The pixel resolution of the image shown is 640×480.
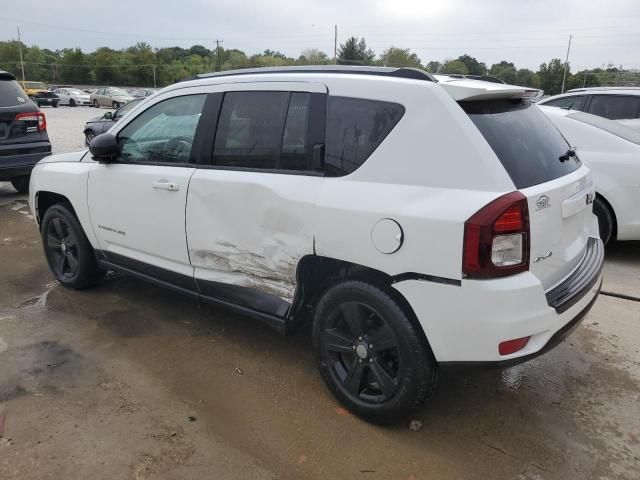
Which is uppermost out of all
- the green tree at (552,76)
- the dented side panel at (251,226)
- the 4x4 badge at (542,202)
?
the green tree at (552,76)

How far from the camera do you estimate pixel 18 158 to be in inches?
299

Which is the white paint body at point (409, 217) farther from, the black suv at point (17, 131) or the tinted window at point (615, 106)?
the black suv at point (17, 131)

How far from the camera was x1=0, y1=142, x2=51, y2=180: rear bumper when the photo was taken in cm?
742

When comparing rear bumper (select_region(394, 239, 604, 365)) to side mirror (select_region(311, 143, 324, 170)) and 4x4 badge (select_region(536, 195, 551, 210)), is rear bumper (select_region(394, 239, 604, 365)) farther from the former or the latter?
side mirror (select_region(311, 143, 324, 170))

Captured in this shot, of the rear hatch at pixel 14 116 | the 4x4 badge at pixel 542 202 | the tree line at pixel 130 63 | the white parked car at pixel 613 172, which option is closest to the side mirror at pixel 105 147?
the 4x4 badge at pixel 542 202

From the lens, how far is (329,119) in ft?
9.37

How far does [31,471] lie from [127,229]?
1.83 m

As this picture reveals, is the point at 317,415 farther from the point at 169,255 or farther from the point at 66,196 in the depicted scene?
the point at 66,196

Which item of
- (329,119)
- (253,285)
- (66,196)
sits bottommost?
(253,285)

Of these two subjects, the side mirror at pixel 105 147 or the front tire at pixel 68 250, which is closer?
the side mirror at pixel 105 147

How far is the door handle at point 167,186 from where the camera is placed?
344 cm

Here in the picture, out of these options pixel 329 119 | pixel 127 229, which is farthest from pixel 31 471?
pixel 329 119

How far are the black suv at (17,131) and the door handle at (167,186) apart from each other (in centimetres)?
511

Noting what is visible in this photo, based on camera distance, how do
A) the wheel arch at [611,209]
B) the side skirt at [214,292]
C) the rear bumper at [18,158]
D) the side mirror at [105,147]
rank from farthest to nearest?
the rear bumper at [18,158] < the wheel arch at [611,209] < the side mirror at [105,147] < the side skirt at [214,292]
